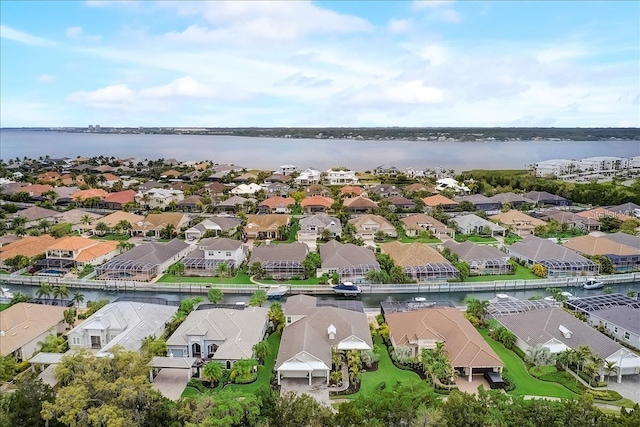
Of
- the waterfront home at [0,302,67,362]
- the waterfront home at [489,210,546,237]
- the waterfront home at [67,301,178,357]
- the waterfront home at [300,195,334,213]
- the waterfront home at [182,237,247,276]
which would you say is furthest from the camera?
the waterfront home at [300,195,334,213]

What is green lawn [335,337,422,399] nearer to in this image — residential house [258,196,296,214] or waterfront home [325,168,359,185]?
residential house [258,196,296,214]

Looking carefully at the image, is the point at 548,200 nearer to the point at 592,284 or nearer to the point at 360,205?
the point at 360,205

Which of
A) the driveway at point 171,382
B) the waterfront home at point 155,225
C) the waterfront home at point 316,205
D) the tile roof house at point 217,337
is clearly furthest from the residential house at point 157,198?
the driveway at point 171,382

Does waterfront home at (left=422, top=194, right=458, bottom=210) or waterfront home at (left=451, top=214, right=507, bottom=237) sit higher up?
waterfront home at (left=422, top=194, right=458, bottom=210)

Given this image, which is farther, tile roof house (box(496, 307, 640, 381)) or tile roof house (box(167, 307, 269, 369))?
tile roof house (box(167, 307, 269, 369))

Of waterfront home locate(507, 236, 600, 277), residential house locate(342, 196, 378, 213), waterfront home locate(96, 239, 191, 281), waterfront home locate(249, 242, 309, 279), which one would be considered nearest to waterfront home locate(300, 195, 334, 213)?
residential house locate(342, 196, 378, 213)

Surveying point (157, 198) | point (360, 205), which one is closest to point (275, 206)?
point (360, 205)
